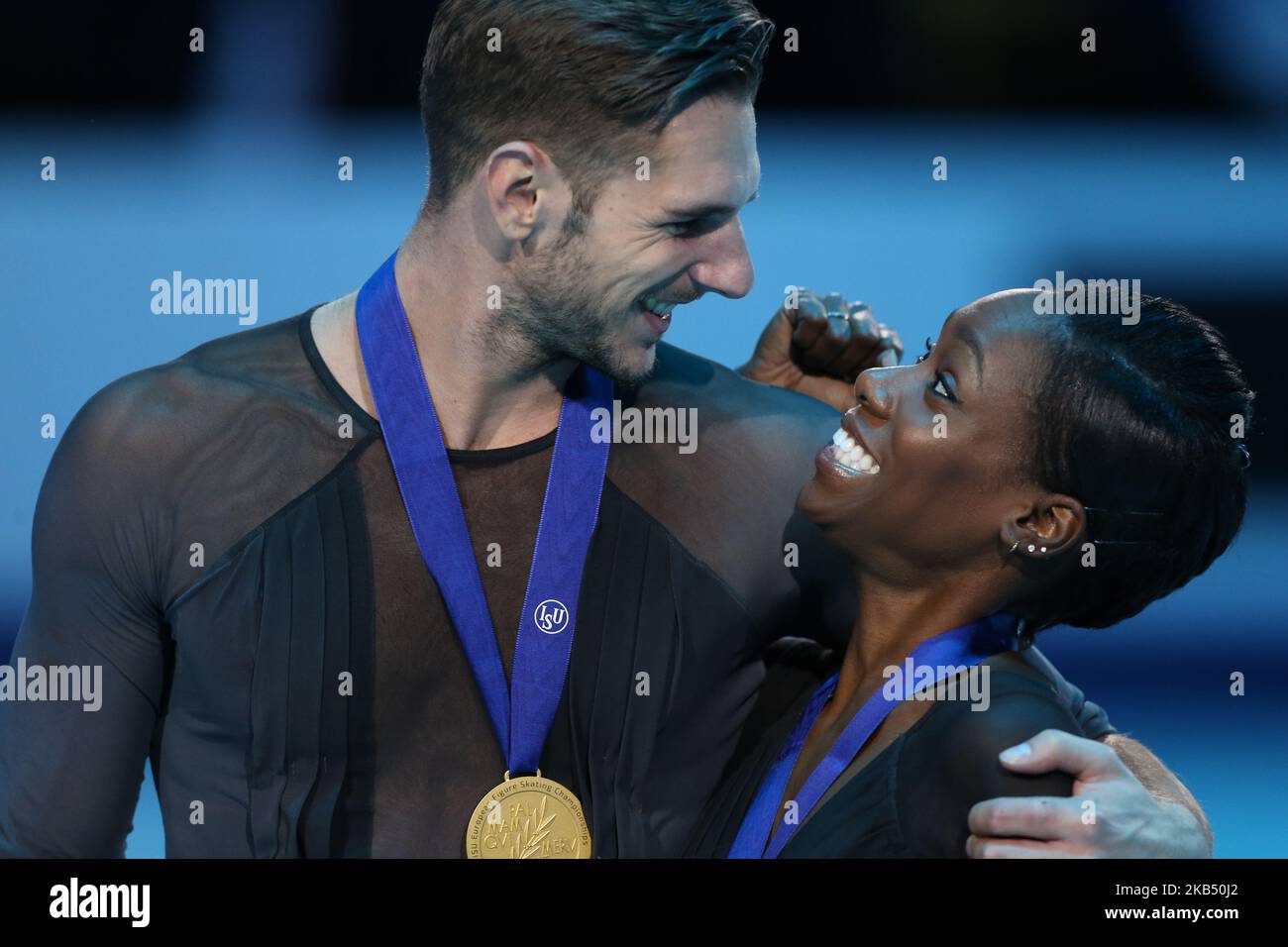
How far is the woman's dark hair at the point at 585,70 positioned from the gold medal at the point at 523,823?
0.85 meters

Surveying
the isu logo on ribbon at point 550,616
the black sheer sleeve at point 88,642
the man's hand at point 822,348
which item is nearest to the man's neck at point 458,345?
the isu logo on ribbon at point 550,616

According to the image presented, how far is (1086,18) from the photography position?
4055 mm

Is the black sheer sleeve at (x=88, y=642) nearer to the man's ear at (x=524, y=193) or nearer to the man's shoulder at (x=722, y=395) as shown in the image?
the man's ear at (x=524, y=193)

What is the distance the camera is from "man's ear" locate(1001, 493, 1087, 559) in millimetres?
2291

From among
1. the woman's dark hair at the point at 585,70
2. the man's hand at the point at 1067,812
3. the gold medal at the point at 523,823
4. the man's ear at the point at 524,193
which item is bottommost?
the gold medal at the point at 523,823

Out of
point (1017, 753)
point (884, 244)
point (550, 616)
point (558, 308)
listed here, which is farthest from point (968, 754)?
point (884, 244)

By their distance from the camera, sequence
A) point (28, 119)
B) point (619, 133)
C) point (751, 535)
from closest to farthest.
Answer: point (619, 133) → point (751, 535) → point (28, 119)

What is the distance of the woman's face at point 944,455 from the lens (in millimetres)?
2312

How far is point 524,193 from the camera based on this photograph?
2484 millimetres

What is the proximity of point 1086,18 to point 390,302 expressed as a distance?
226 centimetres

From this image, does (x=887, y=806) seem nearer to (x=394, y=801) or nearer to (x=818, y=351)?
(x=394, y=801)

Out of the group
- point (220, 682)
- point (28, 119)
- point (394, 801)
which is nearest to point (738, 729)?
point (394, 801)

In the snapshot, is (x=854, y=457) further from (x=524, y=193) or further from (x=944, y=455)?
(x=524, y=193)
